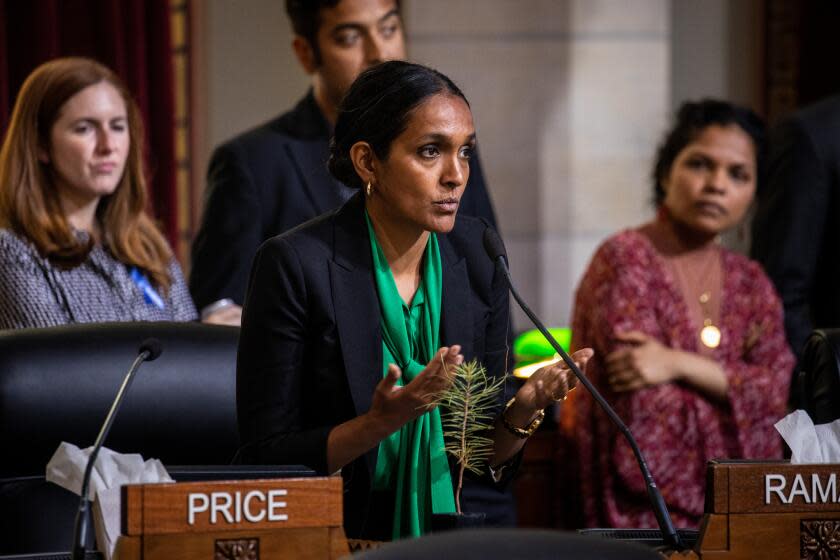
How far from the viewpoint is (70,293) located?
283 cm

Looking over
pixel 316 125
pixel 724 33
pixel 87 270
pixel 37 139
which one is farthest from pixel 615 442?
pixel 724 33

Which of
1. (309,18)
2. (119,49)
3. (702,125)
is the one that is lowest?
(702,125)

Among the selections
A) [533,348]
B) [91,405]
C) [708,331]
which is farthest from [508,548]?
[533,348]

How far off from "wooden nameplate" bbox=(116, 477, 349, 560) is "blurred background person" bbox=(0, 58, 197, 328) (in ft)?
4.75

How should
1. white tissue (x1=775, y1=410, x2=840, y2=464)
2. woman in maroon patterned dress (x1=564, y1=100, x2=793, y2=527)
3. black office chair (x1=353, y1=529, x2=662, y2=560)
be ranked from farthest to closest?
woman in maroon patterned dress (x1=564, y1=100, x2=793, y2=527), white tissue (x1=775, y1=410, x2=840, y2=464), black office chair (x1=353, y1=529, x2=662, y2=560)

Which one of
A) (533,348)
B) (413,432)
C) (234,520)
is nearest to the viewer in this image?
(234,520)

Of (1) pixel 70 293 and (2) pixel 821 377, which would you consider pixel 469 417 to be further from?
(1) pixel 70 293

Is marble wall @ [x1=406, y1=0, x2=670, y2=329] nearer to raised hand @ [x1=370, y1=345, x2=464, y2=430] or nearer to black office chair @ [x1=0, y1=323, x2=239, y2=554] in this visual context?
black office chair @ [x1=0, y1=323, x2=239, y2=554]

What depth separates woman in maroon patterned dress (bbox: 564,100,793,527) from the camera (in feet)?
10.1

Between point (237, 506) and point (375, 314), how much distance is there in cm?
58

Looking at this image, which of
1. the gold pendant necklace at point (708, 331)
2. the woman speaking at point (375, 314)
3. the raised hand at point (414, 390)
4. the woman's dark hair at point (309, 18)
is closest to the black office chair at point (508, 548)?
the raised hand at point (414, 390)

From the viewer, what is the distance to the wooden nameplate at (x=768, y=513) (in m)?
1.57

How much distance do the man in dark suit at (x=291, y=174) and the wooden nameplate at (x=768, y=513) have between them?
1.37 meters

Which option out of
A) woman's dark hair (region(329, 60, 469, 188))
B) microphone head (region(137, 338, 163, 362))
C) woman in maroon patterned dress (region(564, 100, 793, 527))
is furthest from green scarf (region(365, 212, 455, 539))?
woman in maroon patterned dress (region(564, 100, 793, 527))
